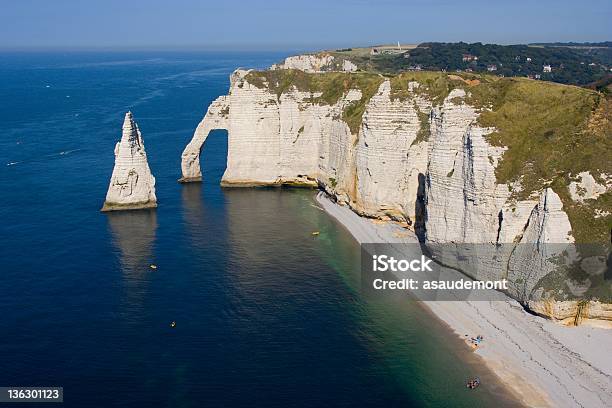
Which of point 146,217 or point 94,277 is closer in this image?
point 94,277

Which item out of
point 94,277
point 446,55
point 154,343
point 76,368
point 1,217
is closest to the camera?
point 76,368

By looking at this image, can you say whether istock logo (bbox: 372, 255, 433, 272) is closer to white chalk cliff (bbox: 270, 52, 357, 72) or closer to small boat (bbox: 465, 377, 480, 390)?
small boat (bbox: 465, 377, 480, 390)

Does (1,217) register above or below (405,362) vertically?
above

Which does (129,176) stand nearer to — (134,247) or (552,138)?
(134,247)

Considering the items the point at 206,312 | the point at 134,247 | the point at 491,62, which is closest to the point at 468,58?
the point at 491,62

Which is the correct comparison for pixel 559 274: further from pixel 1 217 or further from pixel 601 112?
pixel 1 217

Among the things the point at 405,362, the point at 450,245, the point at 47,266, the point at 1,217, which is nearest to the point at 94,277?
the point at 47,266
